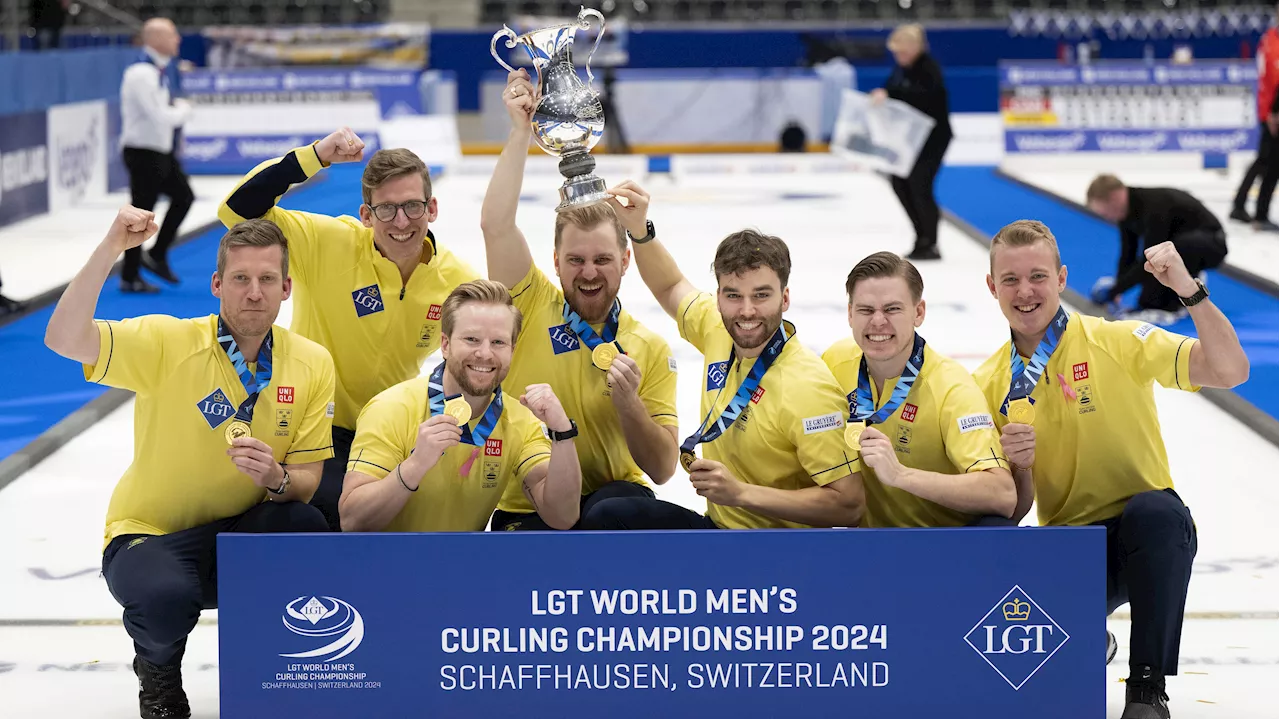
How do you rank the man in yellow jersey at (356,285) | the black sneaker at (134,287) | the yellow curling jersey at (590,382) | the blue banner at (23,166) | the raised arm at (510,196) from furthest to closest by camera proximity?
the blue banner at (23,166), the black sneaker at (134,287), the man in yellow jersey at (356,285), the yellow curling jersey at (590,382), the raised arm at (510,196)

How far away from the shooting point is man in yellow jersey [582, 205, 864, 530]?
4148mm

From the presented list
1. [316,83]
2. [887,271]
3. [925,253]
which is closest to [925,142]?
[925,253]

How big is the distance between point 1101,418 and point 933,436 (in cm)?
50

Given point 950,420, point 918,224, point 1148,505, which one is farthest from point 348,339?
point 918,224

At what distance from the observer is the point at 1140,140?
19.9m

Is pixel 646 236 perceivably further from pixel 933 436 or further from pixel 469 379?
pixel 933 436

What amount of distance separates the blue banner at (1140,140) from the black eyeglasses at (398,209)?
16.7 meters

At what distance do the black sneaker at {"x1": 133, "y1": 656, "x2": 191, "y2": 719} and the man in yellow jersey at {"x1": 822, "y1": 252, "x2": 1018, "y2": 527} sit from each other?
6.64ft

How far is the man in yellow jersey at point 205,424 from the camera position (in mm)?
4082

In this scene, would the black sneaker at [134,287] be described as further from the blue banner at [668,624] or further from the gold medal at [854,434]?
the gold medal at [854,434]

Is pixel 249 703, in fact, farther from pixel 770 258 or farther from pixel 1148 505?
pixel 1148 505

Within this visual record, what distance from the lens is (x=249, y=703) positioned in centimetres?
376

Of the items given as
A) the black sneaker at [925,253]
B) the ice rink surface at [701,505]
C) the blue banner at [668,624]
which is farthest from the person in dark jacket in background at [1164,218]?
the blue banner at [668,624]

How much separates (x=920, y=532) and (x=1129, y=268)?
7082mm
